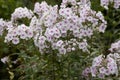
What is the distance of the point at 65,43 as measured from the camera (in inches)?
136

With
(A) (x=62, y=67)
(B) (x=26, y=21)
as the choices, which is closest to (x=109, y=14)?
(B) (x=26, y=21)

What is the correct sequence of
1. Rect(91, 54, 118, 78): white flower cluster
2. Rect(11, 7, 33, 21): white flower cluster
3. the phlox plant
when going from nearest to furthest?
Rect(91, 54, 118, 78): white flower cluster → the phlox plant → Rect(11, 7, 33, 21): white flower cluster

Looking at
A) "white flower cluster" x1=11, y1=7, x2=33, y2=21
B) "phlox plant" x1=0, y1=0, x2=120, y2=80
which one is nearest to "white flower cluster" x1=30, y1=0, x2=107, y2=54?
"phlox plant" x1=0, y1=0, x2=120, y2=80

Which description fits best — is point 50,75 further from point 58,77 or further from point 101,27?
point 101,27

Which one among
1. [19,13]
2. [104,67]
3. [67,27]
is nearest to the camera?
[104,67]

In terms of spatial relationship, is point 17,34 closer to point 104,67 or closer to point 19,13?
point 19,13

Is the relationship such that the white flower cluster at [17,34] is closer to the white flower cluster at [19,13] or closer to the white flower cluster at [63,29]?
the white flower cluster at [63,29]

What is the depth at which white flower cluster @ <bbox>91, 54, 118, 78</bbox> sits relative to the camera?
10.6ft

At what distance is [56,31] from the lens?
A: 11.0ft

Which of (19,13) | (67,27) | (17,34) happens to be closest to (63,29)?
(67,27)

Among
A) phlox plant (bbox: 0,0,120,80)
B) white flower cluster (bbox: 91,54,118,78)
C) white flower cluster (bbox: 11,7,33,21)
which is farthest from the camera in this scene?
white flower cluster (bbox: 11,7,33,21)

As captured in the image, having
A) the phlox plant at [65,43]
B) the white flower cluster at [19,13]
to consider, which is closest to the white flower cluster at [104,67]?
the phlox plant at [65,43]

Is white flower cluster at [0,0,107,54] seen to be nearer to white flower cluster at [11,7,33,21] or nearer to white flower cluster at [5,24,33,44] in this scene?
white flower cluster at [5,24,33,44]

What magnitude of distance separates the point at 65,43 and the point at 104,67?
1.31 ft
